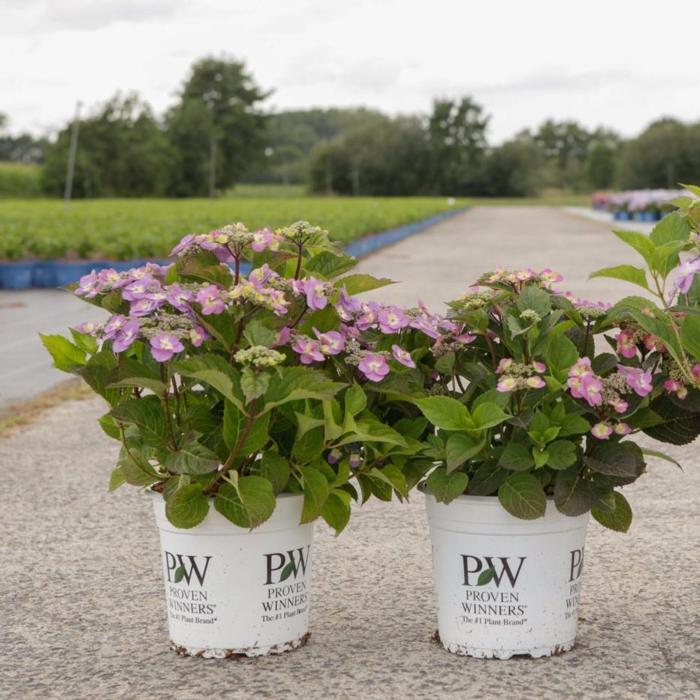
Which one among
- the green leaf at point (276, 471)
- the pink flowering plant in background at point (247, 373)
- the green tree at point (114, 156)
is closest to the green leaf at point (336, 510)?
the pink flowering plant in background at point (247, 373)

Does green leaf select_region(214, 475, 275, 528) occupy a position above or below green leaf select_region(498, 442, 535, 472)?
below

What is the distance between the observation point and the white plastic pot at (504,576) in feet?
8.45

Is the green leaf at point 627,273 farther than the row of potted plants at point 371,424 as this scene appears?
Yes

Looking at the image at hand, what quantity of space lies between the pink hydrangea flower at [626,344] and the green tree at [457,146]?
94638 millimetres

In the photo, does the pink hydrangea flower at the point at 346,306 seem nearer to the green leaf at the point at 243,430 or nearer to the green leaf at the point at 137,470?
the green leaf at the point at 243,430

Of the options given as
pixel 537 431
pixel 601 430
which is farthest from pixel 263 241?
pixel 601 430

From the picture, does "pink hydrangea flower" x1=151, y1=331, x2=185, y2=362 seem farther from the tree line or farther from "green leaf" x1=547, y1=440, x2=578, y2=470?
the tree line

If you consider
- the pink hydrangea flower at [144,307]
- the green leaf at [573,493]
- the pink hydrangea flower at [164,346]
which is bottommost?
the green leaf at [573,493]

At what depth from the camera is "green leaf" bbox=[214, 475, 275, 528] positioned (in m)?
2.45

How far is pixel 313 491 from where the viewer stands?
2527mm

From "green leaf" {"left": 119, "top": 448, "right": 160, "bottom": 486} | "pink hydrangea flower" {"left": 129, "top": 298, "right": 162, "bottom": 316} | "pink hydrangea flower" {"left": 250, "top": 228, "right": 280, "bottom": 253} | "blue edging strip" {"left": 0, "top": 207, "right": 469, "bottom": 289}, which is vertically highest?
"pink hydrangea flower" {"left": 250, "top": 228, "right": 280, "bottom": 253}

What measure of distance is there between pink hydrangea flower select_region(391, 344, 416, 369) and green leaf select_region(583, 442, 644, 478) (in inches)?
16.8

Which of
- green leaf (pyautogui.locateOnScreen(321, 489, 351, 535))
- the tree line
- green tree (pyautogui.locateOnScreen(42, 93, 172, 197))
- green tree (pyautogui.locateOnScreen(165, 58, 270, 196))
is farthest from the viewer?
green tree (pyautogui.locateOnScreen(165, 58, 270, 196))

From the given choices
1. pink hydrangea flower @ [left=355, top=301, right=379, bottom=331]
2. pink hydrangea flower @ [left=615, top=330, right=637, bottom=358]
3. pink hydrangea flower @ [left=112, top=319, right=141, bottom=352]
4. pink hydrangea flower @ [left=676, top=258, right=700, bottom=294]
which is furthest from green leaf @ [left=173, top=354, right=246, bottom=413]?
pink hydrangea flower @ [left=676, top=258, right=700, bottom=294]
